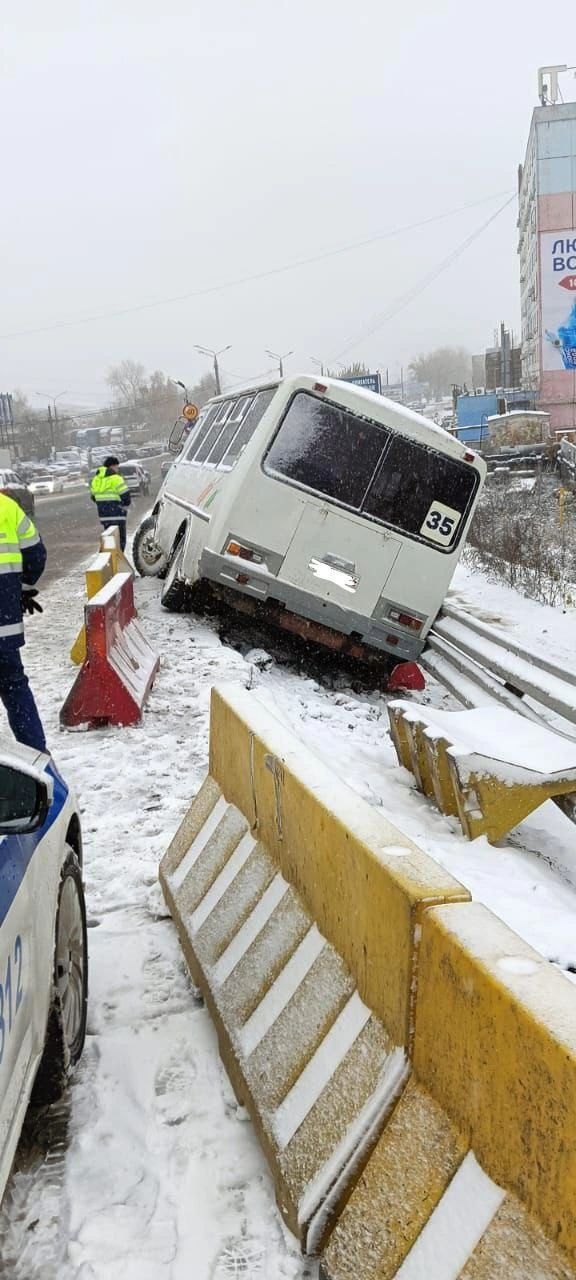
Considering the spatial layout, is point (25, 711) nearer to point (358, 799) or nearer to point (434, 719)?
point (434, 719)

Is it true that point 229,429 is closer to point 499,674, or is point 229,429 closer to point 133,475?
point 499,674

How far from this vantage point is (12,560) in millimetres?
5664

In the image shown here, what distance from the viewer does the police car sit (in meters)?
2.20

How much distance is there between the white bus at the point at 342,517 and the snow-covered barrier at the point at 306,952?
19.1 feet

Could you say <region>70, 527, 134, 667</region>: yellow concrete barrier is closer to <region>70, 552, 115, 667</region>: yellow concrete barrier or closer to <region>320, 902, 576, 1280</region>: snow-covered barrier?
<region>70, 552, 115, 667</region>: yellow concrete barrier

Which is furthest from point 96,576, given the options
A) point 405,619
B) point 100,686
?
point 405,619

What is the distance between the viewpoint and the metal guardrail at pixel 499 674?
7.57m

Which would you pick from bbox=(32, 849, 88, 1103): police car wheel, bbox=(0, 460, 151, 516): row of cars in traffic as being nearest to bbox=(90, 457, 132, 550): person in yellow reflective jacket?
bbox=(0, 460, 151, 516): row of cars in traffic

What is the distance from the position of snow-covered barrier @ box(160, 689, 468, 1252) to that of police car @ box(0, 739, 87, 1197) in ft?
1.69

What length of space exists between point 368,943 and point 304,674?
8.45 metres

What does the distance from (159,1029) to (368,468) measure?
273 inches

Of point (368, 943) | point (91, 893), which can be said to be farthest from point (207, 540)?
point (368, 943)

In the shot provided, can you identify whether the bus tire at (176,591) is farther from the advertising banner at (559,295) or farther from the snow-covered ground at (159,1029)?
the advertising banner at (559,295)

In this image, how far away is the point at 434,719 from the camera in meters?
6.16
